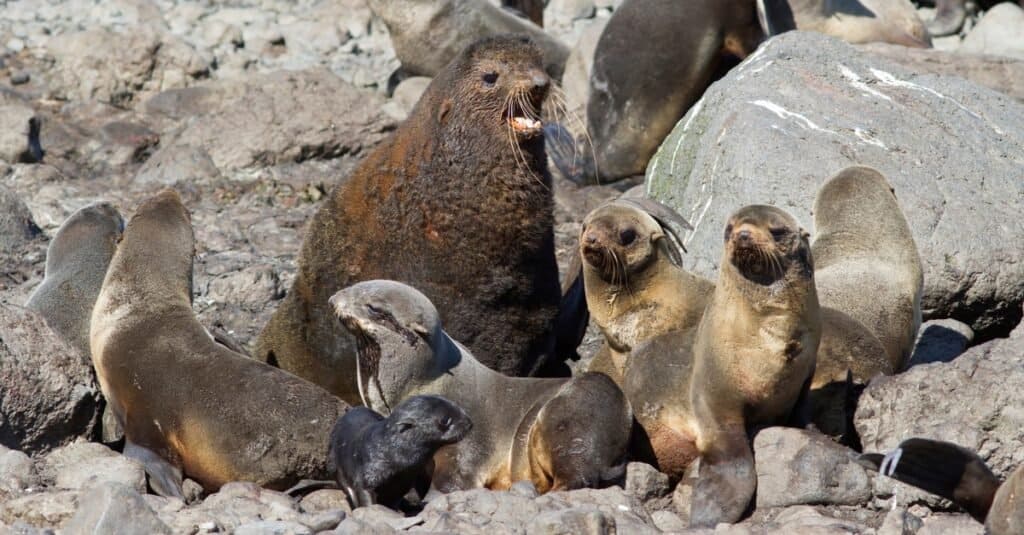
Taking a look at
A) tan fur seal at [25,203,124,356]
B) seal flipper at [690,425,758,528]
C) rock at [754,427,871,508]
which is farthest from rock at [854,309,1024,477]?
tan fur seal at [25,203,124,356]

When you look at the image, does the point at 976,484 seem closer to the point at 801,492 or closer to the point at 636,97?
the point at 801,492

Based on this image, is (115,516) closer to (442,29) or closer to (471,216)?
(471,216)

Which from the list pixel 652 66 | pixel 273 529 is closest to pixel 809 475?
pixel 273 529

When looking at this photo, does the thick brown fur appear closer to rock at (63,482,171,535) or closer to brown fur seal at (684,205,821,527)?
brown fur seal at (684,205,821,527)

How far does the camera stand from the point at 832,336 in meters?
6.39

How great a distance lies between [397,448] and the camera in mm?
5668

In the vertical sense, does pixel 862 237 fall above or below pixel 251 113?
above

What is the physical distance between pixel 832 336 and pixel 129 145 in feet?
21.9

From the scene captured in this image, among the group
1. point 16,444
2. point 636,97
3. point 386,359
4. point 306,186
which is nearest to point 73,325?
point 16,444

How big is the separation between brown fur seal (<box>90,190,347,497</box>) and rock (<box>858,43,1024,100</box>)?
590cm

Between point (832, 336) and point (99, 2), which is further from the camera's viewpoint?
point (99, 2)

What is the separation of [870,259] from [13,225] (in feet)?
16.5

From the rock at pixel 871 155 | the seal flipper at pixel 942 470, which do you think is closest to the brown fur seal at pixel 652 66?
the rock at pixel 871 155

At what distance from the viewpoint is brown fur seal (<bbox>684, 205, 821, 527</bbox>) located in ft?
18.9
